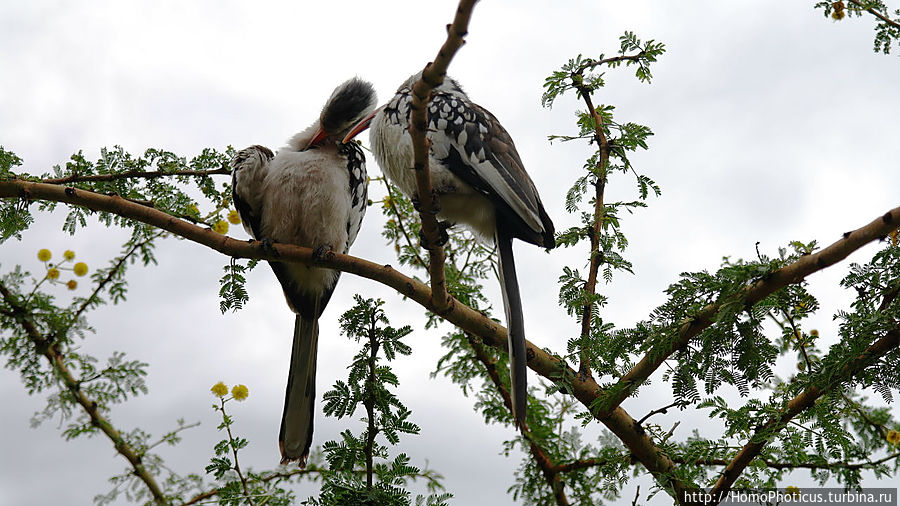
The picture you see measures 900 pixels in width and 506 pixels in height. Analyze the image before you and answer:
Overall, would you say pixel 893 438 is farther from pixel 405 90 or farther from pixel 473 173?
pixel 405 90

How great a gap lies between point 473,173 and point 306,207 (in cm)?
73

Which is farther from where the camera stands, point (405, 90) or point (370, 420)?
point (405, 90)

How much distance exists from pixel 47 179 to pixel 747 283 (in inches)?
100

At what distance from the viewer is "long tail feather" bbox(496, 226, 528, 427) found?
7.39 ft

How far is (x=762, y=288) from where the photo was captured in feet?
6.09

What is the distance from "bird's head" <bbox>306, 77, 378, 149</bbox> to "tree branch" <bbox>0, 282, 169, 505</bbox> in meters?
1.31

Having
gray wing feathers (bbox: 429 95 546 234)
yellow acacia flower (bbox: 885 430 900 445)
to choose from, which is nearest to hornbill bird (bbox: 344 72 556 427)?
gray wing feathers (bbox: 429 95 546 234)

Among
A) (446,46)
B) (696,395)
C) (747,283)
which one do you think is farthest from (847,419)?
(446,46)

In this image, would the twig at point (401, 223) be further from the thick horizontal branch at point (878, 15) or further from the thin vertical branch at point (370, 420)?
the thick horizontal branch at point (878, 15)

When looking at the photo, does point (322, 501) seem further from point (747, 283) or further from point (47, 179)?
point (47, 179)

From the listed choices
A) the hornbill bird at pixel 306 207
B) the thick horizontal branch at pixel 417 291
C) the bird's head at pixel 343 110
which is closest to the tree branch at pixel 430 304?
the thick horizontal branch at pixel 417 291

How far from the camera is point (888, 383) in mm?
1985

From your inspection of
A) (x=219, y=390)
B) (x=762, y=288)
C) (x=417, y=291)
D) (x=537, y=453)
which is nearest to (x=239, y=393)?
(x=219, y=390)

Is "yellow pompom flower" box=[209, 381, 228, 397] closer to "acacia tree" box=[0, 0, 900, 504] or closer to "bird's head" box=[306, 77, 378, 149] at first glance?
"acacia tree" box=[0, 0, 900, 504]
